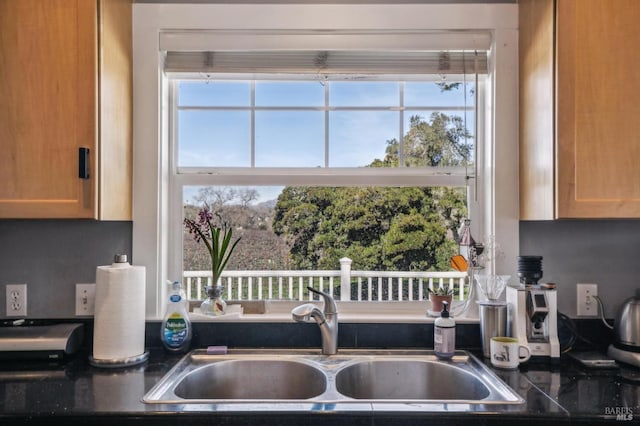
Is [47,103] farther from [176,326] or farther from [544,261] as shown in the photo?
[544,261]

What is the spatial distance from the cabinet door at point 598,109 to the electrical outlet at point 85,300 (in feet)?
5.64

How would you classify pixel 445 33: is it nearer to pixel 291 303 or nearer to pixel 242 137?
pixel 242 137

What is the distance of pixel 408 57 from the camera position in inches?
68.1

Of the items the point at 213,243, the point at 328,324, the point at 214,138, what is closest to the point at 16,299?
the point at 213,243

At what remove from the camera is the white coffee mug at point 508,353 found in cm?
140

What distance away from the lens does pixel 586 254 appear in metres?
1.68

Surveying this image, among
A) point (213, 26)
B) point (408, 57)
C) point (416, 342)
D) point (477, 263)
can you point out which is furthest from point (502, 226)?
point (213, 26)

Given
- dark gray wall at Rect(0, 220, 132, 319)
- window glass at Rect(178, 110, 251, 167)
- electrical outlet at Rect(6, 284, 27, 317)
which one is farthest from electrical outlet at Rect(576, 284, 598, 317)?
electrical outlet at Rect(6, 284, 27, 317)

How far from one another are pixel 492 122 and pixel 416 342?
0.92 metres

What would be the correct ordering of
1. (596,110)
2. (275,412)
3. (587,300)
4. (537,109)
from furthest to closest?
(587,300), (537,109), (596,110), (275,412)

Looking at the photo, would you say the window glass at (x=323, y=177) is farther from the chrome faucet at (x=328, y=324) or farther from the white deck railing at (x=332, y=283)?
the chrome faucet at (x=328, y=324)

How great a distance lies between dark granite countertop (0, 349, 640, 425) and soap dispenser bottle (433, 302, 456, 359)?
0.18m

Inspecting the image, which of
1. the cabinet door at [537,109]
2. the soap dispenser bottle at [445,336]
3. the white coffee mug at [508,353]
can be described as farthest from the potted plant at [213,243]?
the cabinet door at [537,109]

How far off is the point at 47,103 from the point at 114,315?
2.41ft
